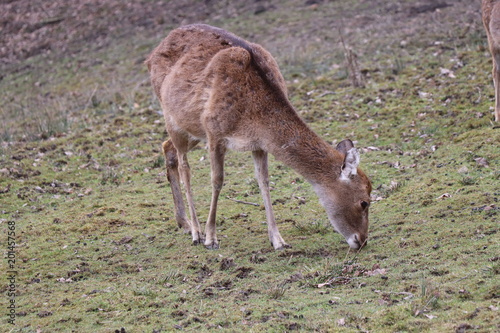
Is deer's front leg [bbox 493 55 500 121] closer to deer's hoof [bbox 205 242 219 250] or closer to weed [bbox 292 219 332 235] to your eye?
weed [bbox 292 219 332 235]

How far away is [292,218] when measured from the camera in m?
8.02

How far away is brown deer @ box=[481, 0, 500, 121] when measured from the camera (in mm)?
9766

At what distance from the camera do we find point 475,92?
11234 mm

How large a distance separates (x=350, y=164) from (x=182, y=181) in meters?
2.58

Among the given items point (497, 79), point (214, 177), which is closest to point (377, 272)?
Answer: point (214, 177)

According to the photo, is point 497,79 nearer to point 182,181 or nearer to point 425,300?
point 182,181

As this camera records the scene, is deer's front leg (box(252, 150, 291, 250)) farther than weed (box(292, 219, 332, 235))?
No

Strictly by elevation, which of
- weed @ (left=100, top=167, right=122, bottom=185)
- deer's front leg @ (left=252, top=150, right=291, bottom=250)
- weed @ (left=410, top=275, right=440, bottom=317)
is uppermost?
weed @ (left=410, top=275, right=440, bottom=317)

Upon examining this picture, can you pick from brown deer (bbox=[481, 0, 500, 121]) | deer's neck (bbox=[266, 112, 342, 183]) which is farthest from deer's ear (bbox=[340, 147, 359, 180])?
brown deer (bbox=[481, 0, 500, 121])

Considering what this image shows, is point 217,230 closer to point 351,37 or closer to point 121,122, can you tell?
point 121,122

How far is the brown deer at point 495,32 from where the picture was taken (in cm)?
977

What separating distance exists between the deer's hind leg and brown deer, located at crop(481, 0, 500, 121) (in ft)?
16.3

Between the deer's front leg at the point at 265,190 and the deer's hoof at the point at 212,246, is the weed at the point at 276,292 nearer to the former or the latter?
the deer's front leg at the point at 265,190

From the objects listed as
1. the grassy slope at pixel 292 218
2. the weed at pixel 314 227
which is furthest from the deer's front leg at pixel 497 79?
the weed at pixel 314 227
